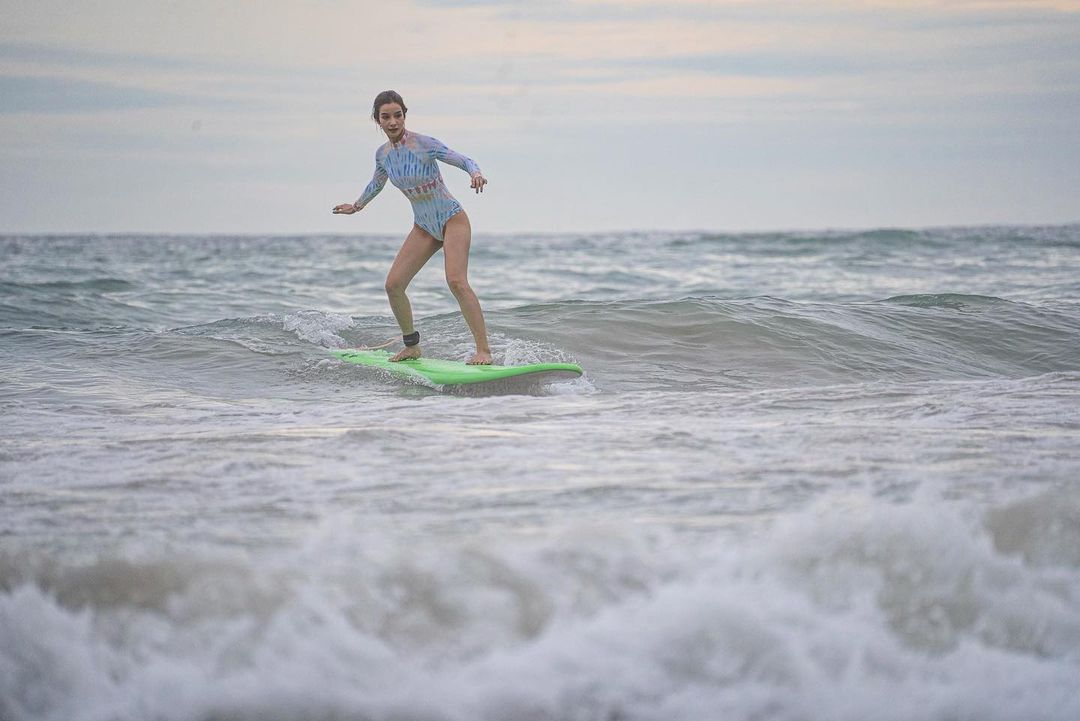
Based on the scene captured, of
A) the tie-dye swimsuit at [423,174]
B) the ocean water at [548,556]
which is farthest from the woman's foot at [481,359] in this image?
the ocean water at [548,556]

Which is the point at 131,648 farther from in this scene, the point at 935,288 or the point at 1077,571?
the point at 935,288

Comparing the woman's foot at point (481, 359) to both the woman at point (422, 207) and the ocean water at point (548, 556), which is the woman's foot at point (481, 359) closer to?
the woman at point (422, 207)

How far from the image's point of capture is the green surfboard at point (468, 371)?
7.02 m

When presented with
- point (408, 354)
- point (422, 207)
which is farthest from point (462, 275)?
point (408, 354)

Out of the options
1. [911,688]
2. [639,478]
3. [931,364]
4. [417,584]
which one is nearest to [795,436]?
[639,478]

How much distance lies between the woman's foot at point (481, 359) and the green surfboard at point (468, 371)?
0.07 meters

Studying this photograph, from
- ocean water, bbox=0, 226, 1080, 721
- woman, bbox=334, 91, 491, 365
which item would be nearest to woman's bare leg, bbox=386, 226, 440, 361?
woman, bbox=334, 91, 491, 365

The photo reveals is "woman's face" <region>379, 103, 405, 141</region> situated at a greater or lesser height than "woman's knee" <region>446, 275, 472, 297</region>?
greater

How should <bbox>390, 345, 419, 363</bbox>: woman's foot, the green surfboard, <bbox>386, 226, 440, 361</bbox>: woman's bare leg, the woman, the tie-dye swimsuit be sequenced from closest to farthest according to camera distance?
the green surfboard → the woman → the tie-dye swimsuit → <bbox>386, 226, 440, 361</bbox>: woman's bare leg → <bbox>390, 345, 419, 363</bbox>: woman's foot

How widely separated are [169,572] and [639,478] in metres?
1.82

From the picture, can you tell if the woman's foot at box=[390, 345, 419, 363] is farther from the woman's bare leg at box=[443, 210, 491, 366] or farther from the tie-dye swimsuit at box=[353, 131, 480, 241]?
the tie-dye swimsuit at box=[353, 131, 480, 241]

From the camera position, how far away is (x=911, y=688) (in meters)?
2.90

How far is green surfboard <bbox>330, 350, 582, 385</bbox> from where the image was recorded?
7.02m

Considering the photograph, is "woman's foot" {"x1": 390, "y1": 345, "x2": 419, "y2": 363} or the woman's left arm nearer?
the woman's left arm
